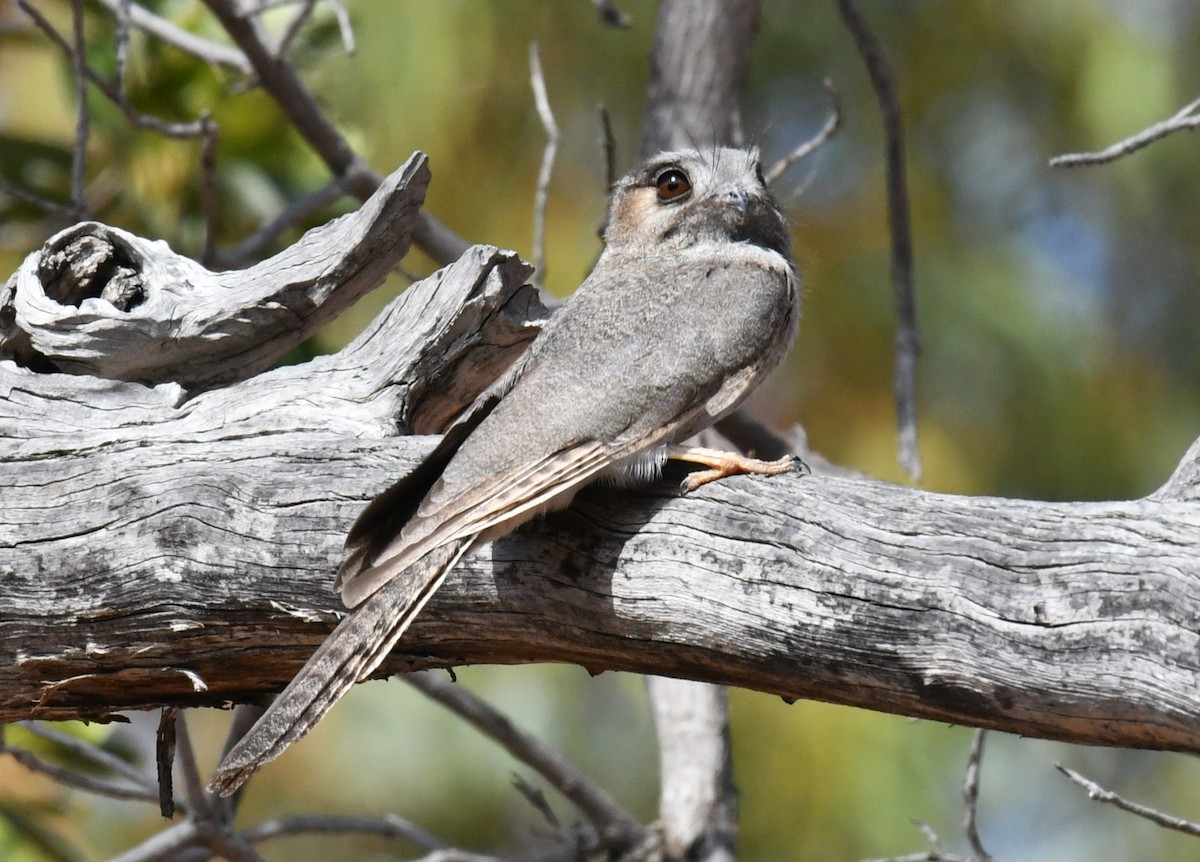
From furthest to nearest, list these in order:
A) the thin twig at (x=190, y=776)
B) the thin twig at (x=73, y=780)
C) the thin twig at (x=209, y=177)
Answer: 1. the thin twig at (x=209, y=177)
2. the thin twig at (x=73, y=780)
3. the thin twig at (x=190, y=776)

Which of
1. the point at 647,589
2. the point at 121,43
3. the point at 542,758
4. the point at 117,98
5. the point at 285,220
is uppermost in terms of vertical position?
the point at 121,43

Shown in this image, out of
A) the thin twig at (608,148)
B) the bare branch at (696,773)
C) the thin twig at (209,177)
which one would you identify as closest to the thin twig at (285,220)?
the thin twig at (209,177)

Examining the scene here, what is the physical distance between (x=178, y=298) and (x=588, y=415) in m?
1.44

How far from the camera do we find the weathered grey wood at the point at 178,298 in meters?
3.71

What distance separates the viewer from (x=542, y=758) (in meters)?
4.81

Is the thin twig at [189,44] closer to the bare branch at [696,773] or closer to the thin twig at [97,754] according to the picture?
the thin twig at [97,754]

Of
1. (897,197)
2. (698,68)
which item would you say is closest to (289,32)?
(698,68)

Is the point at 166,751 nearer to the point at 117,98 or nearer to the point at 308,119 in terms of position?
the point at 117,98

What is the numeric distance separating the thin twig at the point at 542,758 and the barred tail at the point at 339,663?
6.61ft

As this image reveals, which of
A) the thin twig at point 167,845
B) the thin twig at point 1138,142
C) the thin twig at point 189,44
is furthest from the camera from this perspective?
the thin twig at point 189,44

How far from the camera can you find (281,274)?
3.78m

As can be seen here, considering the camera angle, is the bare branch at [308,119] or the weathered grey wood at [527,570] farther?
the bare branch at [308,119]

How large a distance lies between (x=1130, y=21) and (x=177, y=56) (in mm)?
8322

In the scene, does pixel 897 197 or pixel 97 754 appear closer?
pixel 97 754
